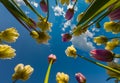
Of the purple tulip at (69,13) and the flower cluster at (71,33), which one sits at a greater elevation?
the purple tulip at (69,13)

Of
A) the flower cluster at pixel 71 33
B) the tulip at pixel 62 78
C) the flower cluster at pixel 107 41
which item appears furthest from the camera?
the flower cluster at pixel 107 41

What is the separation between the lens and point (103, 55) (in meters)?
0.63

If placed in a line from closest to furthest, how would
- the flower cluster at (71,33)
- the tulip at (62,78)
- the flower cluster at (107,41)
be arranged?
1. the flower cluster at (71,33)
2. the tulip at (62,78)
3. the flower cluster at (107,41)

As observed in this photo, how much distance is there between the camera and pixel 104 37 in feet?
2.86

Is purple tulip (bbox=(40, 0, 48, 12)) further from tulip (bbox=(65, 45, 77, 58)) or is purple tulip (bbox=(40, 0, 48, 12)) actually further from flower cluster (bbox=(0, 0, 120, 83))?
tulip (bbox=(65, 45, 77, 58))

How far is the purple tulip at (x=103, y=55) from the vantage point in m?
0.60

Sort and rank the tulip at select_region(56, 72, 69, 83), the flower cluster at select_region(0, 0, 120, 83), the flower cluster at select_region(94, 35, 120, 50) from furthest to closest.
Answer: the flower cluster at select_region(94, 35, 120, 50)
the tulip at select_region(56, 72, 69, 83)
the flower cluster at select_region(0, 0, 120, 83)

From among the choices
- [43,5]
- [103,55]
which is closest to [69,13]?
[43,5]

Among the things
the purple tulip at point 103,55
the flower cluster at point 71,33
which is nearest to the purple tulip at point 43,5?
the flower cluster at point 71,33

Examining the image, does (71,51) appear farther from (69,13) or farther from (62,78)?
(62,78)

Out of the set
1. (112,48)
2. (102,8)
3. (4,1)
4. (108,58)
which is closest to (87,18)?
(102,8)

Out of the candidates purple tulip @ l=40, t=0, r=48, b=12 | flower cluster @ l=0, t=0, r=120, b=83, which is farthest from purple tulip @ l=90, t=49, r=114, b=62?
purple tulip @ l=40, t=0, r=48, b=12

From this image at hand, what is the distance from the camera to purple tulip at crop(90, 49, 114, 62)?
23.8 inches

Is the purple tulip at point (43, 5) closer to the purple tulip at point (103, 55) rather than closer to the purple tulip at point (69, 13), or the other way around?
the purple tulip at point (69, 13)
